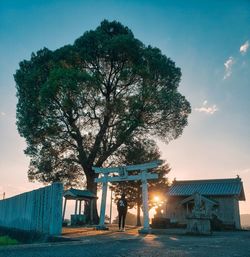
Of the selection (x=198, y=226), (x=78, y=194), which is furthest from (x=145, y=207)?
(x=78, y=194)

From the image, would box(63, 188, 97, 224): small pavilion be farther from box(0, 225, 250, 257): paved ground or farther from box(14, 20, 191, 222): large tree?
box(0, 225, 250, 257): paved ground

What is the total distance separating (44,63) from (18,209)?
13.2m

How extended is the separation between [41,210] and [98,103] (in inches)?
473

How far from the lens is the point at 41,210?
31.9ft

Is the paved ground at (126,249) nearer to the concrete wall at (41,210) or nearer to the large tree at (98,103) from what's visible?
the concrete wall at (41,210)

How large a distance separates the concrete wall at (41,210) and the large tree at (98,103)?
9056mm

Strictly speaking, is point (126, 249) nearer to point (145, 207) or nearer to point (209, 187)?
point (145, 207)

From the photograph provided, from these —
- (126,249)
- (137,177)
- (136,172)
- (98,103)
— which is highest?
(98,103)

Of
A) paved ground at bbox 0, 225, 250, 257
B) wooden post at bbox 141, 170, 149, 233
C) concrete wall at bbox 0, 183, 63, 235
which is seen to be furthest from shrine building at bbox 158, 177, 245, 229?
paved ground at bbox 0, 225, 250, 257

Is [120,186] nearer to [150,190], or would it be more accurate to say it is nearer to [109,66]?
[150,190]

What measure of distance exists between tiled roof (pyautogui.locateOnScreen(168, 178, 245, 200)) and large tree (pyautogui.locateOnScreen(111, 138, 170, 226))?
Answer: 1817mm

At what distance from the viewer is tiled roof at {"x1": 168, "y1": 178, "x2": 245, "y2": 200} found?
25.5 metres

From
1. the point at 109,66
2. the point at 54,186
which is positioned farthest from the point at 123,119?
the point at 54,186

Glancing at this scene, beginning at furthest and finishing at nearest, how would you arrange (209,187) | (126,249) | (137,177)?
(209,187) < (137,177) < (126,249)
